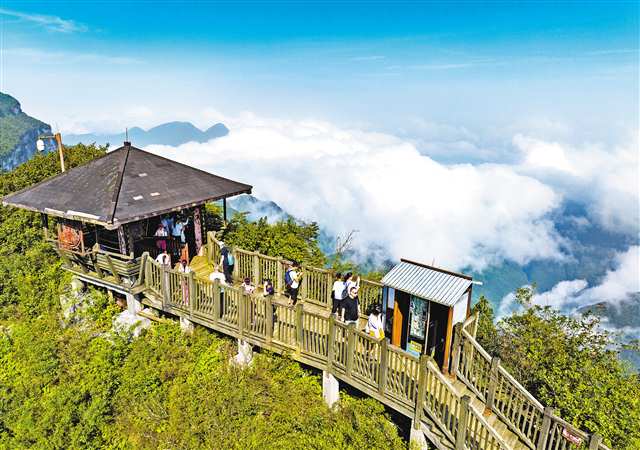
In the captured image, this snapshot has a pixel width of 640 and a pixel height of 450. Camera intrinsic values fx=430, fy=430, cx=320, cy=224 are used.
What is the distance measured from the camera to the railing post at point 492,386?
9258mm

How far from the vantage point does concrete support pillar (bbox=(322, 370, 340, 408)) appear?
415 inches

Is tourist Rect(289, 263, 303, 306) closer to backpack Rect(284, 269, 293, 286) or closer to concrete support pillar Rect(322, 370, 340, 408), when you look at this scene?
backpack Rect(284, 269, 293, 286)

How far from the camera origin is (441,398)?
29.6 ft

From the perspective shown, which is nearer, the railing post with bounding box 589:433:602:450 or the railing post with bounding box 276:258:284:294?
the railing post with bounding box 589:433:602:450

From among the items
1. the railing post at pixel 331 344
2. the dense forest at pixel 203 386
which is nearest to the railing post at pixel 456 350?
the dense forest at pixel 203 386

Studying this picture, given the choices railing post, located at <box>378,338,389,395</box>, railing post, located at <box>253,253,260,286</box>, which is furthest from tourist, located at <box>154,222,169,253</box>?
railing post, located at <box>378,338,389,395</box>

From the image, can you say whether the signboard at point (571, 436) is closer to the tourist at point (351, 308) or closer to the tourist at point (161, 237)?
the tourist at point (351, 308)

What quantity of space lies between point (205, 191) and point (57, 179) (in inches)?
203

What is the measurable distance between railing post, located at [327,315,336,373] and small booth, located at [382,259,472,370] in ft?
5.04

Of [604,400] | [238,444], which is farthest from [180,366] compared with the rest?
[604,400]

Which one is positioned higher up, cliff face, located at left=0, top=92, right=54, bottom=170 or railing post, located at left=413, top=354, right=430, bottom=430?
railing post, located at left=413, top=354, right=430, bottom=430

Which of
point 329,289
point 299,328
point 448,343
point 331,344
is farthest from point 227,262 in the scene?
point 448,343

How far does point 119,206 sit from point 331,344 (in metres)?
7.45

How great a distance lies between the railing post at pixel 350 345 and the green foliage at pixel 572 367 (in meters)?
4.76
